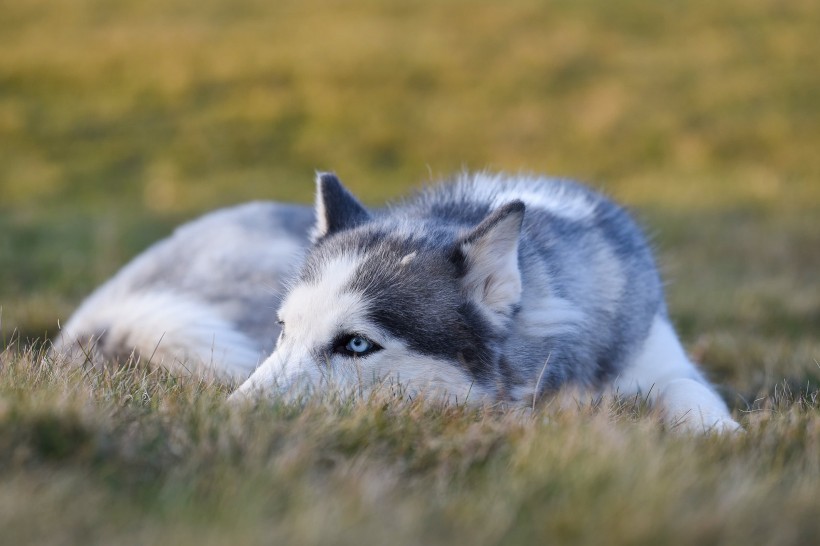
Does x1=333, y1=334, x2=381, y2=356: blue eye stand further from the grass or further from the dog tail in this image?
the dog tail

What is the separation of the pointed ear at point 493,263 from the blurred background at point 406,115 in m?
4.24

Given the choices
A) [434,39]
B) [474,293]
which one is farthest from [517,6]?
[474,293]

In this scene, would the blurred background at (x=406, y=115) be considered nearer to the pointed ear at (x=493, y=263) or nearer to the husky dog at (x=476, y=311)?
the husky dog at (x=476, y=311)

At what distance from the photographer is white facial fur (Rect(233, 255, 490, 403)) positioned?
336 cm

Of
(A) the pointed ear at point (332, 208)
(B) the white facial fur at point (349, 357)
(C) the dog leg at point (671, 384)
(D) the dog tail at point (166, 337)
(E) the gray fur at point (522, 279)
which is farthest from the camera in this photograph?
(D) the dog tail at point (166, 337)

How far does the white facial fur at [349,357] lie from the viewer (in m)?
3.36

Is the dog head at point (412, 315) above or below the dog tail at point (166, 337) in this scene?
above

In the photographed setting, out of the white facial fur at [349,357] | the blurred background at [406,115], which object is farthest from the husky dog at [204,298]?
the blurred background at [406,115]

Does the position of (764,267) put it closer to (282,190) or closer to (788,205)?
(788,205)

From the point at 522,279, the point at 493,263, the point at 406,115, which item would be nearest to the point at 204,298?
the point at 522,279

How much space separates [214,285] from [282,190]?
8788mm

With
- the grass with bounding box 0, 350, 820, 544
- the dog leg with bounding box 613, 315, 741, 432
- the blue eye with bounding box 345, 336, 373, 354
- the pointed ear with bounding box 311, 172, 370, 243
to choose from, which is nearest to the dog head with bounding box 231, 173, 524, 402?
the blue eye with bounding box 345, 336, 373, 354

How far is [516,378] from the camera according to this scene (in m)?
3.61

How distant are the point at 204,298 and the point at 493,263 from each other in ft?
7.59
